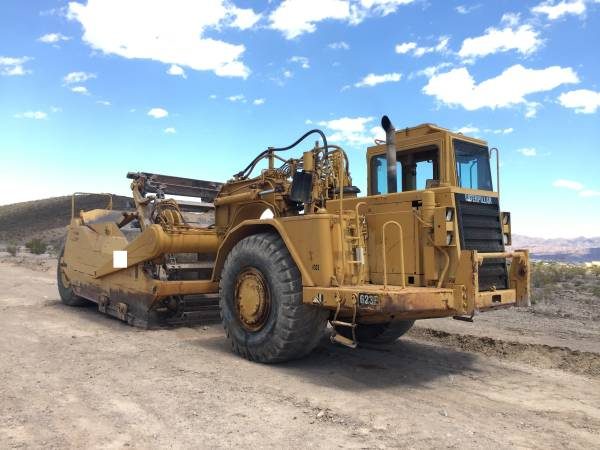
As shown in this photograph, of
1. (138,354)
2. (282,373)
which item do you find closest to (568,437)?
(282,373)

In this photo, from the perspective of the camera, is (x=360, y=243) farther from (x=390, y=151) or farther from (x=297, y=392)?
(x=297, y=392)

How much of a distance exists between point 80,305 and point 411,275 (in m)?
7.75

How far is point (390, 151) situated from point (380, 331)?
2.70 meters

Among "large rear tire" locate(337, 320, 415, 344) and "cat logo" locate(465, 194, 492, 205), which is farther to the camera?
"large rear tire" locate(337, 320, 415, 344)

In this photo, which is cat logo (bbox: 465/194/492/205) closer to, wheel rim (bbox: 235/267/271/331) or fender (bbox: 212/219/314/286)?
fender (bbox: 212/219/314/286)

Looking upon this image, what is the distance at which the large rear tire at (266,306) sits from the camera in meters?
5.96

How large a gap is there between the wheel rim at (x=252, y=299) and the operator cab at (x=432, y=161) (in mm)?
1804

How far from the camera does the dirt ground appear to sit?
13.4 feet

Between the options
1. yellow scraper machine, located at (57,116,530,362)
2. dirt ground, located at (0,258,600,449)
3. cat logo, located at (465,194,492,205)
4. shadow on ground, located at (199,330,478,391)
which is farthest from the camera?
cat logo, located at (465,194,492,205)

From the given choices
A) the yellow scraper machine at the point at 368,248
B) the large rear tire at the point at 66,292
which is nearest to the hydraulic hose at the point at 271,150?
the yellow scraper machine at the point at 368,248

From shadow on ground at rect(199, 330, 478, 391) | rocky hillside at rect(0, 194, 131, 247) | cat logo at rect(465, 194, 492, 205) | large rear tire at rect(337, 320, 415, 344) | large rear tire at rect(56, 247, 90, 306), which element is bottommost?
shadow on ground at rect(199, 330, 478, 391)

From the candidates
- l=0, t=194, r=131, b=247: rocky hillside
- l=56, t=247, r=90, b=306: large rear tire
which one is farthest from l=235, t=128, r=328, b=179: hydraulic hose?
l=0, t=194, r=131, b=247: rocky hillside

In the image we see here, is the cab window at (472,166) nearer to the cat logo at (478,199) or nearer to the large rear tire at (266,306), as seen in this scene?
the cat logo at (478,199)

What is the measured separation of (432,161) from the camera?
632 cm
